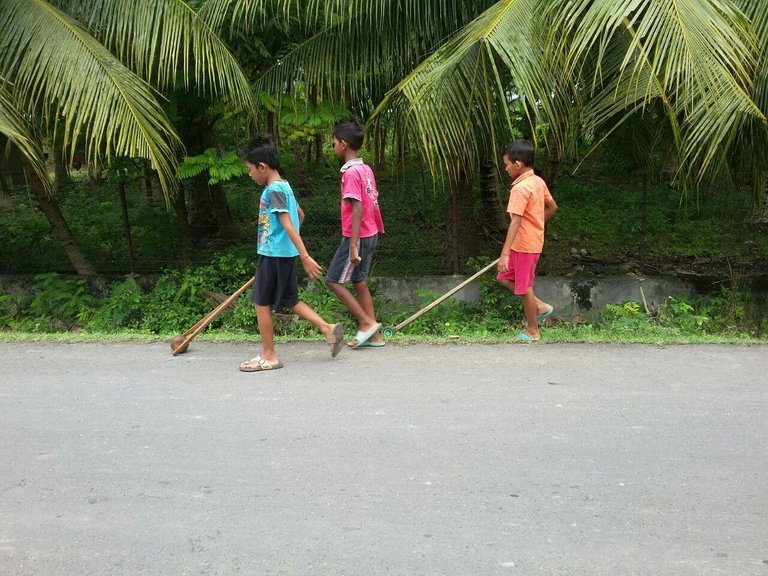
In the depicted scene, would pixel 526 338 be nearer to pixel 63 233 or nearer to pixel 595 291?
pixel 595 291

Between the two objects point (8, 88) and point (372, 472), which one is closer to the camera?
point (372, 472)

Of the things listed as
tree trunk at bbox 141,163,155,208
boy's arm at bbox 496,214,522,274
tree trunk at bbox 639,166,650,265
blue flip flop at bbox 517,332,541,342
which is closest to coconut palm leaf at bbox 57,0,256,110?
tree trunk at bbox 141,163,155,208

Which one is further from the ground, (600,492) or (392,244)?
(392,244)

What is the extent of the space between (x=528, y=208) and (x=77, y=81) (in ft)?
12.8

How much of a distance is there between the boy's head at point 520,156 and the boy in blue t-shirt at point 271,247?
1703mm

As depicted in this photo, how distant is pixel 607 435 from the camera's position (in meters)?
3.93

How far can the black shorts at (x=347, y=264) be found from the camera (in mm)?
5480

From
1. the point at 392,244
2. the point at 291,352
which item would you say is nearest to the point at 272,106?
the point at 392,244

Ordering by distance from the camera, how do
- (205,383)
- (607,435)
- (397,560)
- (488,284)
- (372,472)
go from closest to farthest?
(397,560) < (372,472) < (607,435) < (205,383) < (488,284)

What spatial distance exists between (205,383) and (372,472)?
5.65ft

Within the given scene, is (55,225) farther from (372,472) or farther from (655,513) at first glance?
(655,513)

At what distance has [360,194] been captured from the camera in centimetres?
525

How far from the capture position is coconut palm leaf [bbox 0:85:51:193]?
593cm

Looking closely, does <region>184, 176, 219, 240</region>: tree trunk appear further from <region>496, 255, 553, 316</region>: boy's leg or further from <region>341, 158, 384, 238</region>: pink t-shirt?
<region>496, 255, 553, 316</region>: boy's leg
